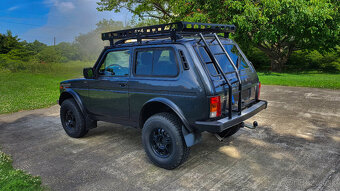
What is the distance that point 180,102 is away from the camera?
3945 mm

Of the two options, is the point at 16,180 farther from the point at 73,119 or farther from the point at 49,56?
the point at 49,56

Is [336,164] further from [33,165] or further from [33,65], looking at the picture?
[33,65]

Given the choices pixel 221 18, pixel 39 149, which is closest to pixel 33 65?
pixel 221 18

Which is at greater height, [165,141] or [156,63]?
[156,63]

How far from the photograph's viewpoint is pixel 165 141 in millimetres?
4184

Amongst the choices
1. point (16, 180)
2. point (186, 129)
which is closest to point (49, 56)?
point (16, 180)

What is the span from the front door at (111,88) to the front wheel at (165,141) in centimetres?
70

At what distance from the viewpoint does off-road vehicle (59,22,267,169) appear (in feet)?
12.6

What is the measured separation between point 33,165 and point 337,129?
6.05 metres

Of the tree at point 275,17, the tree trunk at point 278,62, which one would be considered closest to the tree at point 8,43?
the tree at point 275,17

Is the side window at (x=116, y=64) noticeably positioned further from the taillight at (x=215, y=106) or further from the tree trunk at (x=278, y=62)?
the tree trunk at (x=278, y=62)

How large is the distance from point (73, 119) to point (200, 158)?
2885 millimetres

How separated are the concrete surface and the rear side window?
147 cm

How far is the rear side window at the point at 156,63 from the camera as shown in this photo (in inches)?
163
